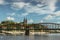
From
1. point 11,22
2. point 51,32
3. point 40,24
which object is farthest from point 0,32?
point 51,32

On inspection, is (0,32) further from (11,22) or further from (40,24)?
(40,24)

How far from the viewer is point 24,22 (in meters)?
112

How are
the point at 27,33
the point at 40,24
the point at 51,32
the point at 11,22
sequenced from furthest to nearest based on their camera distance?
the point at 51,32
the point at 11,22
the point at 40,24
the point at 27,33

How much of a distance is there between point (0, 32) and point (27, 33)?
959 inches

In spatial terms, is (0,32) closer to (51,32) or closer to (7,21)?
(7,21)

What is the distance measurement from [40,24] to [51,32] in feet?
80.3

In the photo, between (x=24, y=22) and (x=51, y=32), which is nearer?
(x=24, y=22)

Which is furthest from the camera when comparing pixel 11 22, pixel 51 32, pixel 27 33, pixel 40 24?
pixel 51 32

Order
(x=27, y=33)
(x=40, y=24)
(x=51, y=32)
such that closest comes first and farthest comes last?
(x=27, y=33) < (x=40, y=24) < (x=51, y=32)

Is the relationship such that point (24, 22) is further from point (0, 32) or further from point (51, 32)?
point (51, 32)

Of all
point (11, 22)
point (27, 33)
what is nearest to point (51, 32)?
point (11, 22)

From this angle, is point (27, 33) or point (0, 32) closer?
point (27, 33)

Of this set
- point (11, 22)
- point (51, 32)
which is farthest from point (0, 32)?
point (51, 32)

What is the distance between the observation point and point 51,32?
133 metres
